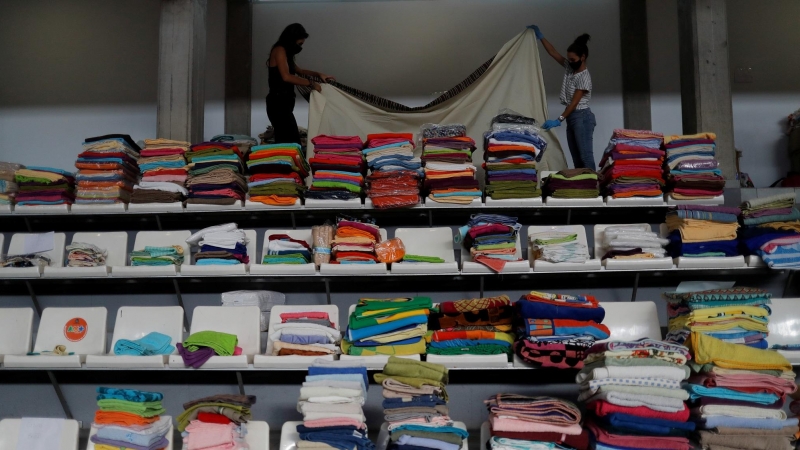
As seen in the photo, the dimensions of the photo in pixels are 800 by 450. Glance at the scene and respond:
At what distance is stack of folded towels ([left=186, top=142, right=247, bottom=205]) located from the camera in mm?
5961

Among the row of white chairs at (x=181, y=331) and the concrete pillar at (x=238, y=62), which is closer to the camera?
the row of white chairs at (x=181, y=331)

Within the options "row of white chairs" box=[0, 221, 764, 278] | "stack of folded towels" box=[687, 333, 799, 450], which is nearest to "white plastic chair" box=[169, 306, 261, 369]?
"row of white chairs" box=[0, 221, 764, 278]

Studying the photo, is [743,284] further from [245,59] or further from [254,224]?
[245,59]

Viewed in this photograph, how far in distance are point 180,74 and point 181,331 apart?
8.85 feet

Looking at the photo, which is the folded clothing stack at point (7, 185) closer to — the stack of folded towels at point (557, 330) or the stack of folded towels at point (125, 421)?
the stack of folded towels at point (125, 421)

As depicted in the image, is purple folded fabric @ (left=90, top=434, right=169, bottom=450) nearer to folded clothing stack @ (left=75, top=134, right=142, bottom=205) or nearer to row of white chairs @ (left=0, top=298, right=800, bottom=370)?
row of white chairs @ (left=0, top=298, right=800, bottom=370)

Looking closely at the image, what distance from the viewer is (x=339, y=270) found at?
5301 mm

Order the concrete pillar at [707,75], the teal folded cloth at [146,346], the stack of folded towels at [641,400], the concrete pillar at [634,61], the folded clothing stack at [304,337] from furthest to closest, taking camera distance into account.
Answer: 1. the concrete pillar at [634,61]
2. the concrete pillar at [707,75]
3. the teal folded cloth at [146,346]
4. the folded clothing stack at [304,337]
5. the stack of folded towels at [641,400]

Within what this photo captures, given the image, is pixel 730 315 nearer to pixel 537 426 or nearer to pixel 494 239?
pixel 537 426

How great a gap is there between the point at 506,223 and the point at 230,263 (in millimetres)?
1782

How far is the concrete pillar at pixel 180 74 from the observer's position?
6.73 meters

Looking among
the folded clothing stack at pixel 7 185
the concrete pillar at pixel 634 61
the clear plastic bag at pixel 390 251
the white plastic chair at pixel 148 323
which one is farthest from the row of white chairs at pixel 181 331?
the concrete pillar at pixel 634 61

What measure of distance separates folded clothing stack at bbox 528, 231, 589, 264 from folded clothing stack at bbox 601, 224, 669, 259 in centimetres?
17

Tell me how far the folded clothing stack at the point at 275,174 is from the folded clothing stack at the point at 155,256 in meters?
0.72
